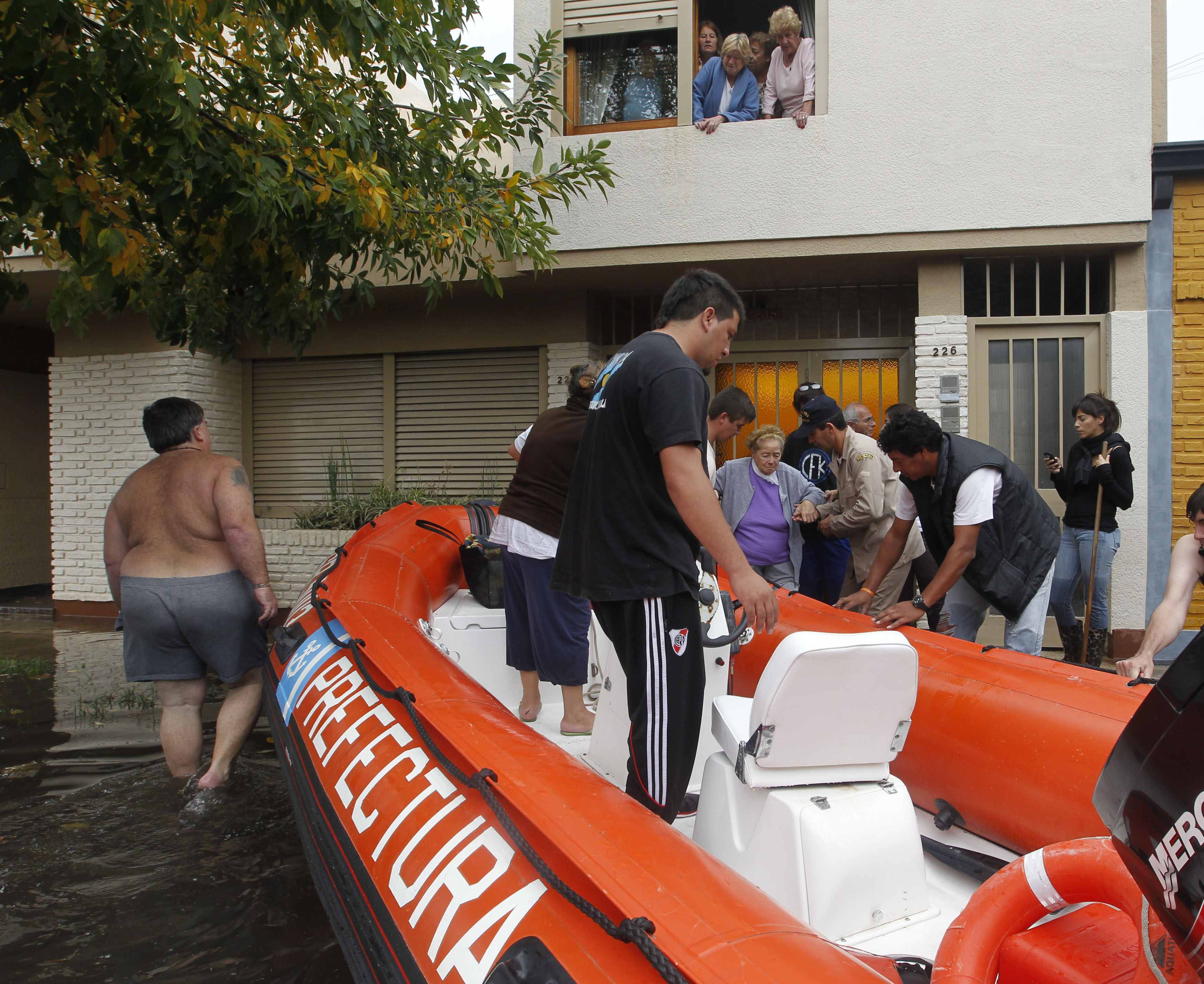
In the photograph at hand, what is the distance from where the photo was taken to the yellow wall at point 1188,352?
19.8ft

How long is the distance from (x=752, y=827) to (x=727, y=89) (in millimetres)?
6068

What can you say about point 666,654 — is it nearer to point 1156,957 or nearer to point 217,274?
point 1156,957

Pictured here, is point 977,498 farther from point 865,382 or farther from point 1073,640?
point 865,382

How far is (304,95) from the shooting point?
3930 millimetres

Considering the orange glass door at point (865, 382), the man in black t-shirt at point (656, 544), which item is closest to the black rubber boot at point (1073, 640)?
the orange glass door at point (865, 382)

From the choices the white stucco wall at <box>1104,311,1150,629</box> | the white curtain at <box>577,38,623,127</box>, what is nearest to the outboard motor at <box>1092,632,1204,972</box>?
the white stucco wall at <box>1104,311,1150,629</box>

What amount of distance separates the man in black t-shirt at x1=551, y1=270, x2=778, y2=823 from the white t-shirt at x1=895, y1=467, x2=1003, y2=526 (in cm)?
151

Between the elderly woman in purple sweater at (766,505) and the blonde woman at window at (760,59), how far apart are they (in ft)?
11.4

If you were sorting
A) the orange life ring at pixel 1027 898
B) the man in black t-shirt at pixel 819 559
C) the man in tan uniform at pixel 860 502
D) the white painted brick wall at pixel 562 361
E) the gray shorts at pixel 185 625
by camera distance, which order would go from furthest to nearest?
the white painted brick wall at pixel 562 361
the man in black t-shirt at pixel 819 559
the man in tan uniform at pixel 860 502
the gray shorts at pixel 185 625
the orange life ring at pixel 1027 898

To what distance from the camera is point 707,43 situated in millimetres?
6762

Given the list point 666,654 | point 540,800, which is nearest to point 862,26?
point 666,654

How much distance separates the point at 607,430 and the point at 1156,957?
169cm

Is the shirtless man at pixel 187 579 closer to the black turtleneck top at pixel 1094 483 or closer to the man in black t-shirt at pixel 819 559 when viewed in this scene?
the man in black t-shirt at pixel 819 559

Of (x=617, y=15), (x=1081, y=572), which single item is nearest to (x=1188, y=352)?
(x=1081, y=572)
